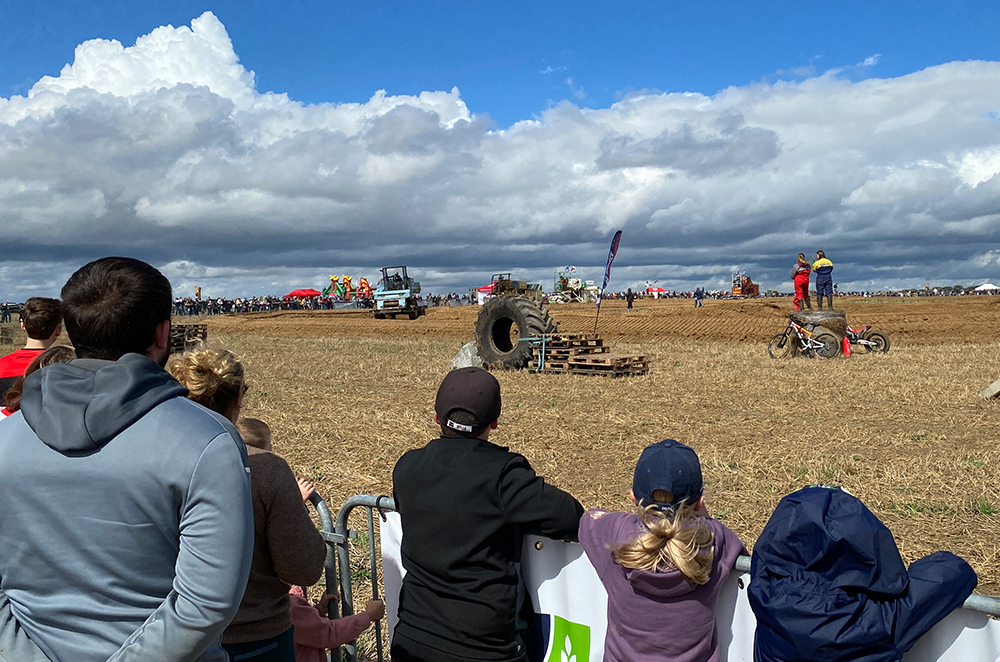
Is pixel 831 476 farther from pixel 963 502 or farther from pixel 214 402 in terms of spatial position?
pixel 214 402

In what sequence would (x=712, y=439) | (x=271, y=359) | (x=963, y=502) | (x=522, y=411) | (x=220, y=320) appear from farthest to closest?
(x=220, y=320)
(x=271, y=359)
(x=522, y=411)
(x=712, y=439)
(x=963, y=502)

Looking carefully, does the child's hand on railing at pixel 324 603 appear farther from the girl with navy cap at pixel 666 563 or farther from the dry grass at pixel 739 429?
the dry grass at pixel 739 429

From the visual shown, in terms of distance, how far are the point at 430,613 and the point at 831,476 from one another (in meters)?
5.37

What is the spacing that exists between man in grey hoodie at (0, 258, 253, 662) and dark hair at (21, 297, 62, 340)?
3.03 m

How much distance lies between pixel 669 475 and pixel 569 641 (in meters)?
0.95

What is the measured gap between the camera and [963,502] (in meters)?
6.12

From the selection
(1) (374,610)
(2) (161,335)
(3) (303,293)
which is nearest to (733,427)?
(1) (374,610)

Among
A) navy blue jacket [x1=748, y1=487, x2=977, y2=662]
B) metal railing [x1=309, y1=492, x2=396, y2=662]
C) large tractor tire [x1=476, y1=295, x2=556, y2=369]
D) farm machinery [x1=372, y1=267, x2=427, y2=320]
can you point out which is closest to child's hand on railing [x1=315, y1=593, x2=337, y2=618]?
metal railing [x1=309, y1=492, x2=396, y2=662]

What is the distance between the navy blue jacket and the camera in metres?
2.08

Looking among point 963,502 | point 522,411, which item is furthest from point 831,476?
point 522,411

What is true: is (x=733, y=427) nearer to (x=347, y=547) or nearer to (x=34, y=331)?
(x=347, y=547)

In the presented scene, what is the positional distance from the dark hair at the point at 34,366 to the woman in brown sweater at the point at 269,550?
2.69ft

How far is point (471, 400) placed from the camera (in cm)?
276

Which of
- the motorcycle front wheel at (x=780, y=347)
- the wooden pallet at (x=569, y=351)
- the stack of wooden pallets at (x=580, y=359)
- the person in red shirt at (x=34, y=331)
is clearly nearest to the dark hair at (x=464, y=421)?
the person in red shirt at (x=34, y=331)
